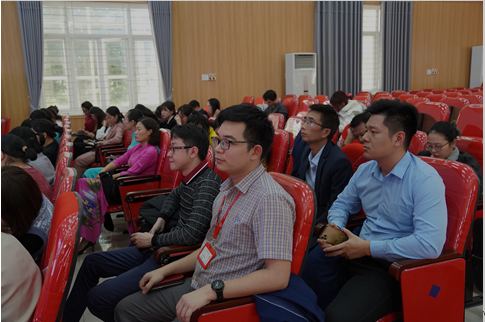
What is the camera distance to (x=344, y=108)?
4.72 meters

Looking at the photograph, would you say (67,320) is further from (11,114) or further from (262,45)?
(262,45)

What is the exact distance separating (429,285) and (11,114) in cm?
877

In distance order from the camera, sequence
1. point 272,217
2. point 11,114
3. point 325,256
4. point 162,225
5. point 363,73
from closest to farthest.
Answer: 1. point 272,217
2. point 325,256
3. point 162,225
4. point 11,114
5. point 363,73

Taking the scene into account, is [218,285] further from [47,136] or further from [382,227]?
[47,136]

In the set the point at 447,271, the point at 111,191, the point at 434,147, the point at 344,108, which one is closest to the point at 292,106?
the point at 344,108

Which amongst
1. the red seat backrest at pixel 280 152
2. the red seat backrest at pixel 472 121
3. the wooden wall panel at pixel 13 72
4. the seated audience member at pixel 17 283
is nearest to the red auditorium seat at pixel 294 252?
the seated audience member at pixel 17 283

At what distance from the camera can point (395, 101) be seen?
1643 mm

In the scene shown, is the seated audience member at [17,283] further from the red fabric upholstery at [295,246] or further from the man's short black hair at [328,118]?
the man's short black hair at [328,118]

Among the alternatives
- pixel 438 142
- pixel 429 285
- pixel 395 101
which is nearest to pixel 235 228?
pixel 429 285

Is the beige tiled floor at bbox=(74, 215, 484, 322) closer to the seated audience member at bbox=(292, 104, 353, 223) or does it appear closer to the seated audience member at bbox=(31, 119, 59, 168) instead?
the seated audience member at bbox=(31, 119, 59, 168)

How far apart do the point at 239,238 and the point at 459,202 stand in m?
0.87

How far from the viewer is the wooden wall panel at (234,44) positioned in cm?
901

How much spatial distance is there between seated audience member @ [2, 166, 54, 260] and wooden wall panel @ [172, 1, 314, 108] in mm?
7759

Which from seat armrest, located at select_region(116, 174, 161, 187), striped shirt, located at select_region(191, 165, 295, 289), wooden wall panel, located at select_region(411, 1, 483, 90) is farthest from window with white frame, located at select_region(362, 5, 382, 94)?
striped shirt, located at select_region(191, 165, 295, 289)
